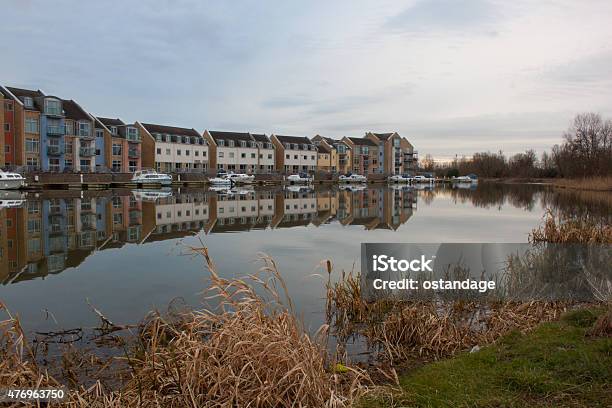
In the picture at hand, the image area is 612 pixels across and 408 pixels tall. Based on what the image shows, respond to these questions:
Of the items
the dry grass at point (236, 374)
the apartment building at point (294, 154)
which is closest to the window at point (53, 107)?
the apartment building at point (294, 154)

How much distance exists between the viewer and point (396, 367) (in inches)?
260

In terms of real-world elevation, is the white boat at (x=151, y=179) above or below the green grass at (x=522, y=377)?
above

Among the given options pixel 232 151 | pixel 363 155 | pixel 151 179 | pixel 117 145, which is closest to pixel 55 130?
pixel 117 145

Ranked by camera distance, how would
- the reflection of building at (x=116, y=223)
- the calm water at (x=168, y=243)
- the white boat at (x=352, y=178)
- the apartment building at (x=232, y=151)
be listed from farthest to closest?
the white boat at (x=352, y=178) → the apartment building at (x=232, y=151) → the reflection of building at (x=116, y=223) → the calm water at (x=168, y=243)

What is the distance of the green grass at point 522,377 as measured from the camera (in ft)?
15.1

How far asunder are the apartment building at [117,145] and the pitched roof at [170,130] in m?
3.75

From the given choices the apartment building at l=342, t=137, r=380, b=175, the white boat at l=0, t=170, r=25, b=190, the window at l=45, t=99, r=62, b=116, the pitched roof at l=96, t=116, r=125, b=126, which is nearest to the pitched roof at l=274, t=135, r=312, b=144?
the apartment building at l=342, t=137, r=380, b=175

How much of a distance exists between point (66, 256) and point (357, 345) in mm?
10899

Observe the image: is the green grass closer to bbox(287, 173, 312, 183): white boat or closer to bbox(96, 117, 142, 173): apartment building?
bbox(96, 117, 142, 173): apartment building

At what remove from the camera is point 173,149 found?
8300 centimetres

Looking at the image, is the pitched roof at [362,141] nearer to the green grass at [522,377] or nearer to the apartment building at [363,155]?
the apartment building at [363,155]

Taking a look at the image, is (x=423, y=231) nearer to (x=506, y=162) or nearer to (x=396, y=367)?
(x=396, y=367)

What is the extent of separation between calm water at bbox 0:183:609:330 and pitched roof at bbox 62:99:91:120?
123 ft

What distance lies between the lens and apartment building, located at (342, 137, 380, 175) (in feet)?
385
